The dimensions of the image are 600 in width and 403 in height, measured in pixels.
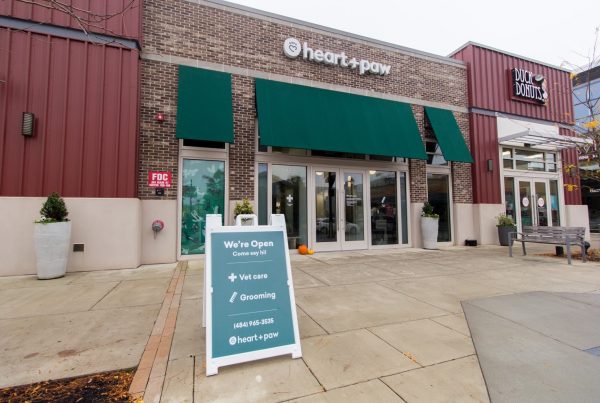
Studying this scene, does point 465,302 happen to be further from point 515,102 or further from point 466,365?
point 515,102

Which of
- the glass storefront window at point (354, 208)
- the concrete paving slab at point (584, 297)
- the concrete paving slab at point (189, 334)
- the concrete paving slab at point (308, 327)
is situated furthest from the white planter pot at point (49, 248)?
the concrete paving slab at point (584, 297)

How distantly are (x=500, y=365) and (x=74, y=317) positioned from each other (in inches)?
194

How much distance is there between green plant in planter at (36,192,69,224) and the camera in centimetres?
639

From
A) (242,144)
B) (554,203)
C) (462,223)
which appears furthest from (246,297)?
(554,203)

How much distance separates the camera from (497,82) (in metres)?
13.0

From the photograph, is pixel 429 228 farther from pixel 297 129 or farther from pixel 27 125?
pixel 27 125

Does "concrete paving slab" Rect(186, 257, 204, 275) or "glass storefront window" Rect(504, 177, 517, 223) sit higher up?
"glass storefront window" Rect(504, 177, 517, 223)

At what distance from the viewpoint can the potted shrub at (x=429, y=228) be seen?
1093cm

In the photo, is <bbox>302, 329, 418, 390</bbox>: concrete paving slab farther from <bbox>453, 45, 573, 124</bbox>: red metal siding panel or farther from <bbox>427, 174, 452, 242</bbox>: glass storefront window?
<bbox>453, 45, 573, 124</bbox>: red metal siding panel

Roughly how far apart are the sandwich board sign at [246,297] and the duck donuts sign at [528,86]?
14.3 metres

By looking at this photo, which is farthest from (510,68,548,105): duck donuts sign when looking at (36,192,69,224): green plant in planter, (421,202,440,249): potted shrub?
(36,192,69,224): green plant in planter

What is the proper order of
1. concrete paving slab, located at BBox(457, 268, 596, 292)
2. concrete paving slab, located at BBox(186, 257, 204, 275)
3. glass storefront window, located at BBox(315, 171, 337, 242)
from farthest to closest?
glass storefront window, located at BBox(315, 171, 337, 242)
concrete paving slab, located at BBox(186, 257, 204, 275)
concrete paving slab, located at BBox(457, 268, 596, 292)

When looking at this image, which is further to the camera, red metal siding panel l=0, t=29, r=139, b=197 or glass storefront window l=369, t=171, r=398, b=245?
glass storefront window l=369, t=171, r=398, b=245

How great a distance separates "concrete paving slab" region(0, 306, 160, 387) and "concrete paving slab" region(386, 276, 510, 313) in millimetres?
3970
